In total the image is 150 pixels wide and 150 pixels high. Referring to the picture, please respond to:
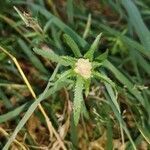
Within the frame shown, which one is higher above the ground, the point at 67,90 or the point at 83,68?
the point at 83,68

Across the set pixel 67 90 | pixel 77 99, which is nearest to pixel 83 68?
pixel 77 99

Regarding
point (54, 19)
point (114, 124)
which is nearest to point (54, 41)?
point (54, 19)

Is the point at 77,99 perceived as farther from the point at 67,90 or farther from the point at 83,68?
the point at 67,90

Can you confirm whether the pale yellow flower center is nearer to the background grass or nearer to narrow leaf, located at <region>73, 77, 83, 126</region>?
narrow leaf, located at <region>73, 77, 83, 126</region>

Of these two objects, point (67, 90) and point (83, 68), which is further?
point (67, 90)

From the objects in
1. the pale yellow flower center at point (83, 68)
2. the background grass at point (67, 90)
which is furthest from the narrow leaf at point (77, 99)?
the background grass at point (67, 90)

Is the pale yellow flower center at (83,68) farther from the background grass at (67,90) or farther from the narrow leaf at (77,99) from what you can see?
the background grass at (67,90)
